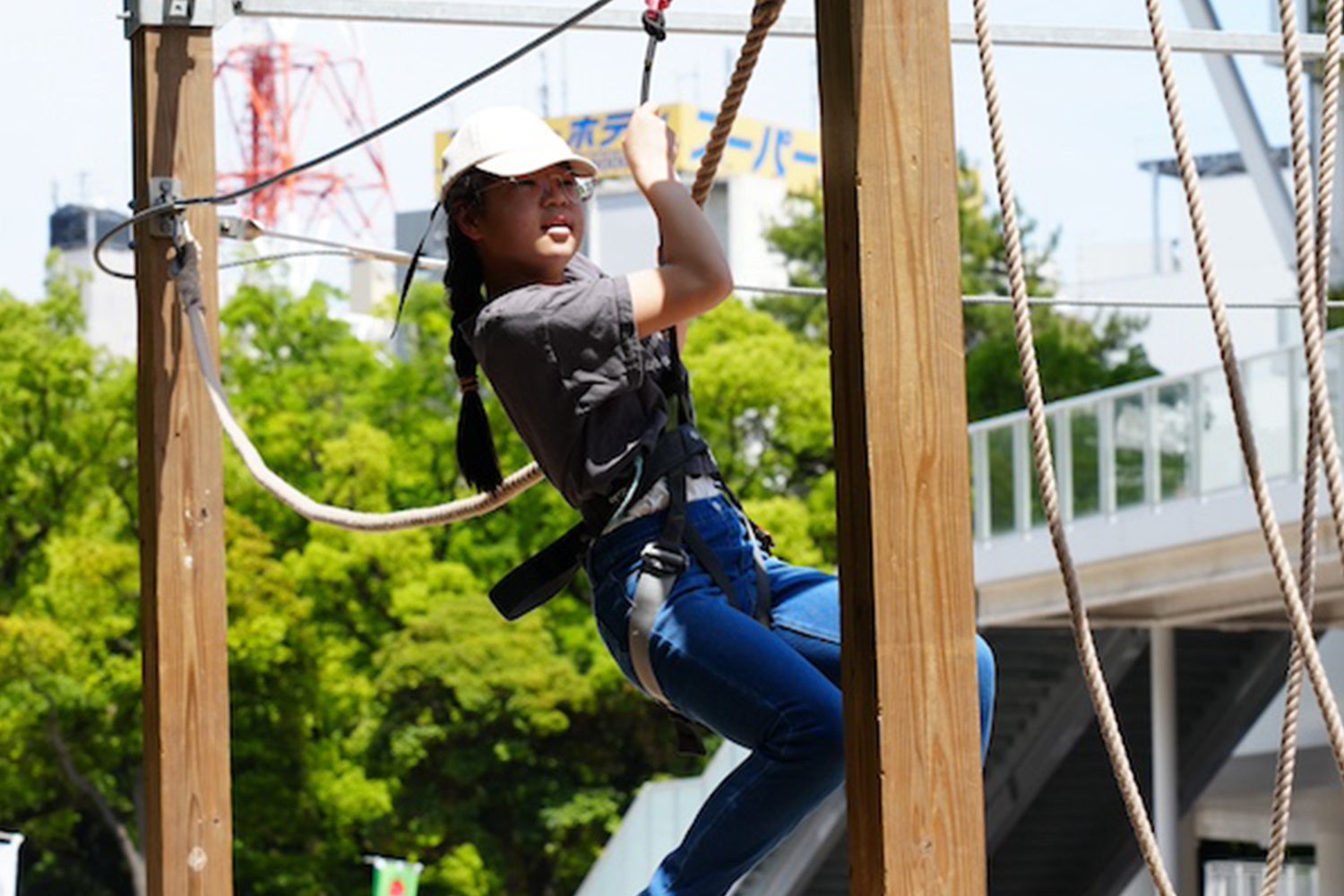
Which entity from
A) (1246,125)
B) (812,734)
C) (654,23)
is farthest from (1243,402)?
(1246,125)

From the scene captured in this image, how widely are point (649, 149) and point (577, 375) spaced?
356 millimetres

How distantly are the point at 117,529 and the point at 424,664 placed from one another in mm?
4115

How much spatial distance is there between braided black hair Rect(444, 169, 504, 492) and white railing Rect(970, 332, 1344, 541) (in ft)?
43.3

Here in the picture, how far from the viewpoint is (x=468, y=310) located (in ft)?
13.5

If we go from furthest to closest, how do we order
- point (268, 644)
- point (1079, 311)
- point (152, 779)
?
point (1079, 311), point (268, 644), point (152, 779)

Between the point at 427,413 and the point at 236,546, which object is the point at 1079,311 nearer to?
the point at 427,413

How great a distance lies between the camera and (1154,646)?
69.9 ft

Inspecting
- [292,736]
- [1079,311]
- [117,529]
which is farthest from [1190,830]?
[1079,311]

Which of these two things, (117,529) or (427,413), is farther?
(427,413)

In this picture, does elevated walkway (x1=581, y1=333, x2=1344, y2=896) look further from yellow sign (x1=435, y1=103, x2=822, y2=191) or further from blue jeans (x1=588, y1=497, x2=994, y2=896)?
yellow sign (x1=435, y1=103, x2=822, y2=191)

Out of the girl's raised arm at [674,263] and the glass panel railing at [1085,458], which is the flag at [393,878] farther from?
the girl's raised arm at [674,263]

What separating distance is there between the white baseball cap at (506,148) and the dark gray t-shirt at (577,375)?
185 mm

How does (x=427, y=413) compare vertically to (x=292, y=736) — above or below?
above

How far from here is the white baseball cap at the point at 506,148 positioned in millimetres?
3912
